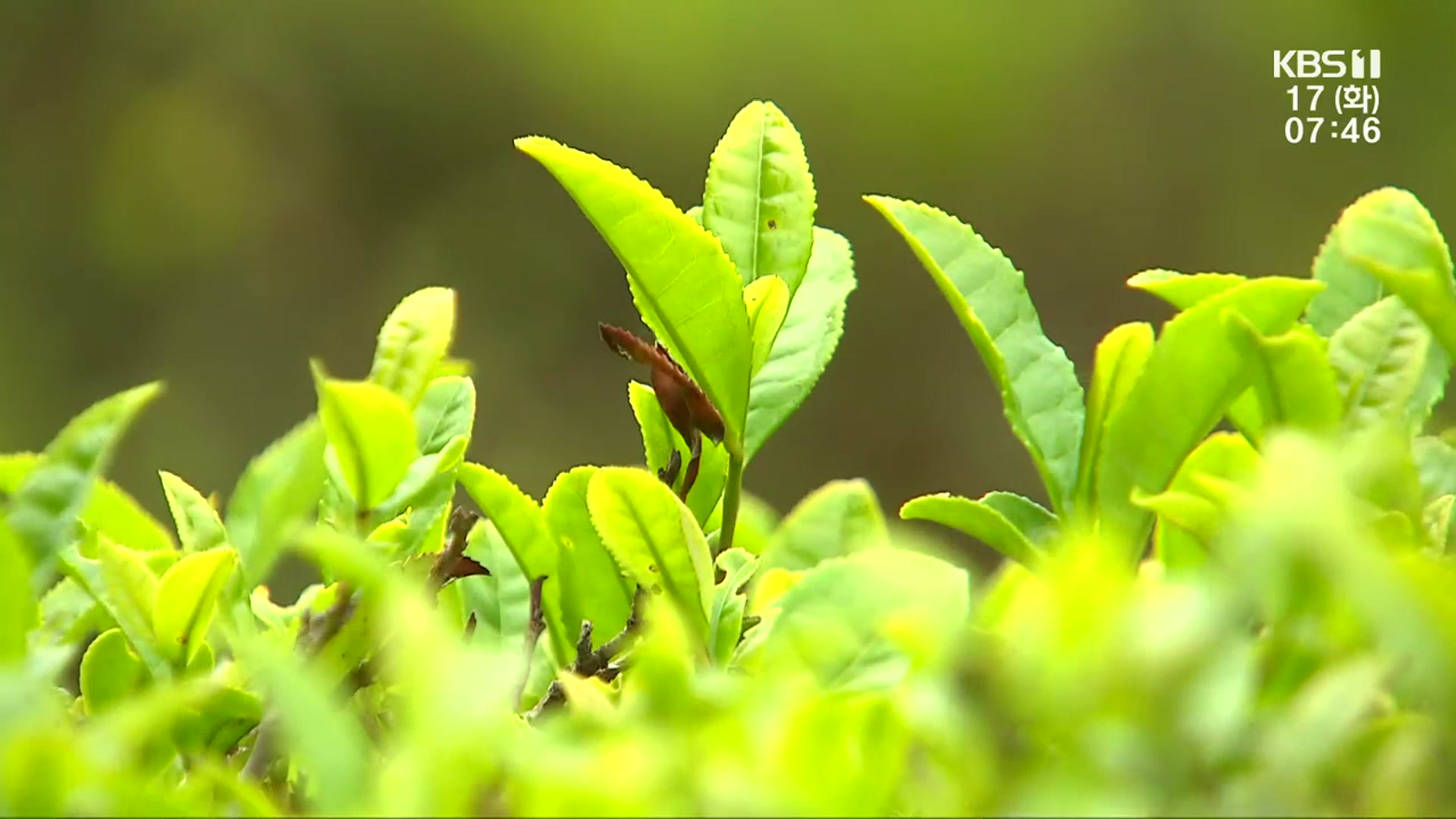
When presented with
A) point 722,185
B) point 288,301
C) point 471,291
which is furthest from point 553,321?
point 722,185

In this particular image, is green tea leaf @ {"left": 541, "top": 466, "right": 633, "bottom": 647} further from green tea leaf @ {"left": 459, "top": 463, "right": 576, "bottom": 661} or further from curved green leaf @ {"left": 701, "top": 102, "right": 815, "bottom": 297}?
curved green leaf @ {"left": 701, "top": 102, "right": 815, "bottom": 297}

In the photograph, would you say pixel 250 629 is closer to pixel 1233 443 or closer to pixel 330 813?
pixel 330 813

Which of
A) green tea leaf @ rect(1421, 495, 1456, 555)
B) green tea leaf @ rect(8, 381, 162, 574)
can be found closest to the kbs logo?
green tea leaf @ rect(1421, 495, 1456, 555)
